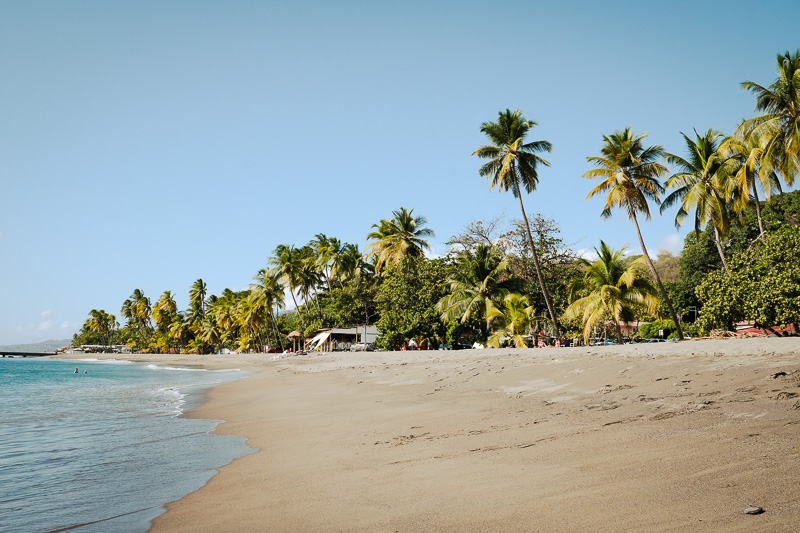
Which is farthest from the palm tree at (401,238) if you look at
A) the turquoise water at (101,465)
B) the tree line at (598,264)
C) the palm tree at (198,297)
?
the palm tree at (198,297)

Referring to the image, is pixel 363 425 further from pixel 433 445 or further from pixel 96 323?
pixel 96 323

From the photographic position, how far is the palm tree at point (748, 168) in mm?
20688

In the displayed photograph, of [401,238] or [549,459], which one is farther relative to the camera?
[401,238]

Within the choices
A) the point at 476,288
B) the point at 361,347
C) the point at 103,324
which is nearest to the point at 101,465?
the point at 476,288

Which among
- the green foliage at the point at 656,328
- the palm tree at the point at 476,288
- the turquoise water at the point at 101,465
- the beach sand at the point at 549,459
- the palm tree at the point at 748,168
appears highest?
the palm tree at the point at 748,168

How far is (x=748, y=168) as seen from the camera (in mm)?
21562

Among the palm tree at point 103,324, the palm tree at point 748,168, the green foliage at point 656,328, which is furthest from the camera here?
the palm tree at point 103,324

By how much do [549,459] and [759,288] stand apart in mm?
18472

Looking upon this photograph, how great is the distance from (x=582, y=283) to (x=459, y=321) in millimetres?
8980

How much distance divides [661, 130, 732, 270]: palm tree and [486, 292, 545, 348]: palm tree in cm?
939

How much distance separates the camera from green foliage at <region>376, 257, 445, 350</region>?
3116cm

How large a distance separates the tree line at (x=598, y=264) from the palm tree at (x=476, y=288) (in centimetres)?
7

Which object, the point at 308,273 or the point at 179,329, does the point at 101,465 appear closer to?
the point at 308,273

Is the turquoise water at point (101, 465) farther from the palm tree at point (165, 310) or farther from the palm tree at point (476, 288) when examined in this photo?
the palm tree at point (165, 310)
